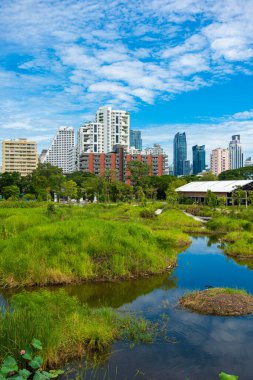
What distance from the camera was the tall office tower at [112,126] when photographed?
133250mm

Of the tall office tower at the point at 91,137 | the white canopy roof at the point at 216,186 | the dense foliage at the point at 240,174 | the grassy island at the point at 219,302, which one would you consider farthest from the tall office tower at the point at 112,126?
the grassy island at the point at 219,302

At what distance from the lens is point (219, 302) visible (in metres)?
10.8

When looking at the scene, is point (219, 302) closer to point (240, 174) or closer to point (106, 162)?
point (240, 174)

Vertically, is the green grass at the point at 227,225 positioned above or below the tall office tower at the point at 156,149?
below

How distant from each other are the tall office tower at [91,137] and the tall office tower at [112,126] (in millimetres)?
1857

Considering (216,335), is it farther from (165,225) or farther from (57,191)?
(57,191)

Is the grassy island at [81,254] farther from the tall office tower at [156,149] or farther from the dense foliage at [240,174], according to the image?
the tall office tower at [156,149]

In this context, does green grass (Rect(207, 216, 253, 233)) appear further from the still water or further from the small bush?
the still water

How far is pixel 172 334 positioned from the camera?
9195 mm

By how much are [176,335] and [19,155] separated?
13390 centimetres

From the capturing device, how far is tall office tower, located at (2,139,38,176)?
135 metres

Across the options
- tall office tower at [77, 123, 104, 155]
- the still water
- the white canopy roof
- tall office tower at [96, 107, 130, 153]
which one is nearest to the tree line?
A: the white canopy roof

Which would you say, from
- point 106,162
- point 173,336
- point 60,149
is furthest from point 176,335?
point 60,149

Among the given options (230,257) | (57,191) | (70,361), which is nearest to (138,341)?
(70,361)
